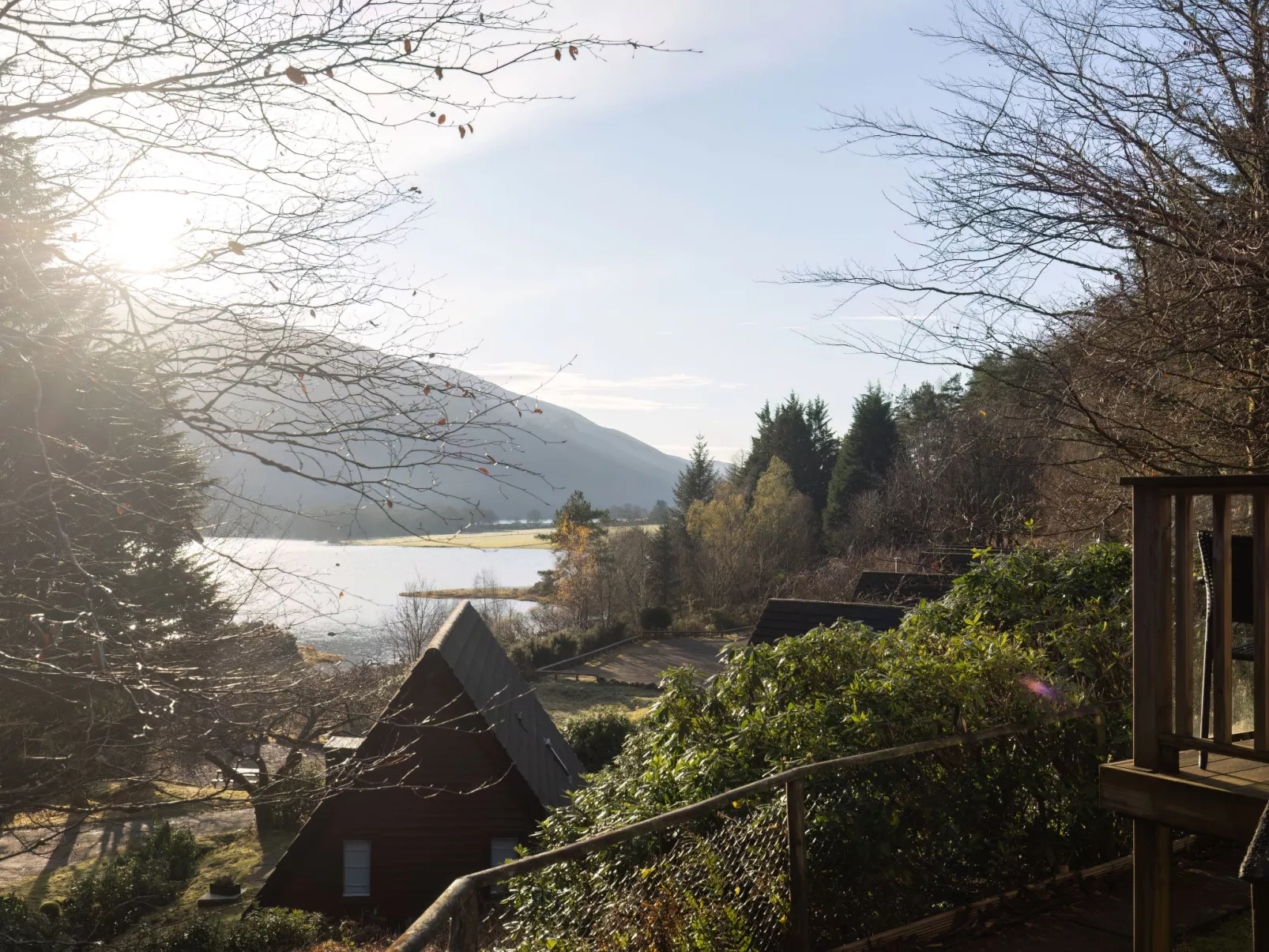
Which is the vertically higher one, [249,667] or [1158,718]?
[1158,718]

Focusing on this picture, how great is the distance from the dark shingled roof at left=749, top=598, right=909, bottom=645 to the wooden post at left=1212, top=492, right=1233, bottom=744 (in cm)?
1156

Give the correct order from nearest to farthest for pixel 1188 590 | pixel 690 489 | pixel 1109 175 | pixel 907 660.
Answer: pixel 1188 590 → pixel 907 660 → pixel 1109 175 → pixel 690 489

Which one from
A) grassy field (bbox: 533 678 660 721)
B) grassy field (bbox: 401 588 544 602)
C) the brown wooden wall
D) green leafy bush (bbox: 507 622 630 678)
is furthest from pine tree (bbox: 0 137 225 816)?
green leafy bush (bbox: 507 622 630 678)

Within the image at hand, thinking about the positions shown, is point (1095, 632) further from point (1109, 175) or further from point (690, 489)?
point (690, 489)

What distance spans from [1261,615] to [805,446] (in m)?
60.5

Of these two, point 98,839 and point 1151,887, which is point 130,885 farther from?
point 1151,887

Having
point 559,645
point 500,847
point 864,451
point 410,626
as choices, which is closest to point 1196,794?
point 500,847

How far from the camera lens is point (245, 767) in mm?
25422

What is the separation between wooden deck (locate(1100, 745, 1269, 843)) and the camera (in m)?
3.31

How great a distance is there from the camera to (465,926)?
275cm

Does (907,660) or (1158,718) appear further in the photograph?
(907,660)

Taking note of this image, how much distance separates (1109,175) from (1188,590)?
444cm

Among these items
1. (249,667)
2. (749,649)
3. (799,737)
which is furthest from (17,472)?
(799,737)

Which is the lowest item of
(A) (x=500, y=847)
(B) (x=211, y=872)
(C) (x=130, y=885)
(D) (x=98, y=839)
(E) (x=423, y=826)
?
(D) (x=98, y=839)
